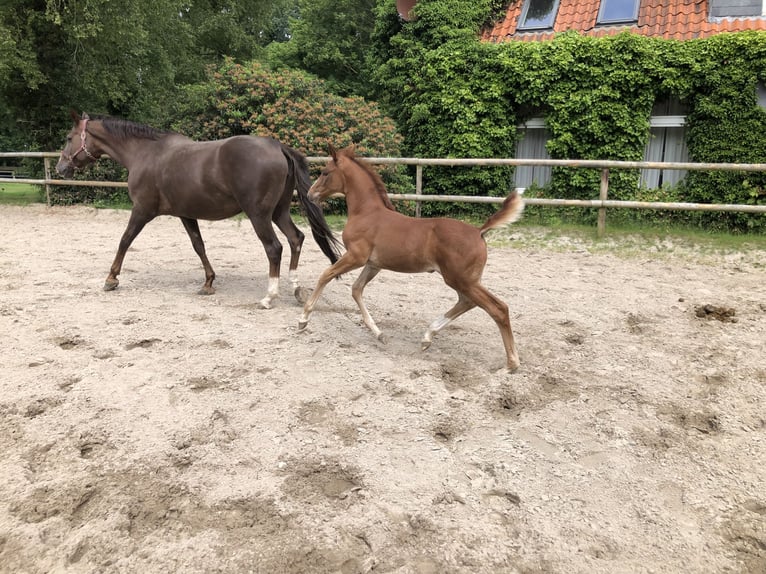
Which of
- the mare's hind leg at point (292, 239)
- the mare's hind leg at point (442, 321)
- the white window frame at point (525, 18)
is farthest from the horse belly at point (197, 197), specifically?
the white window frame at point (525, 18)

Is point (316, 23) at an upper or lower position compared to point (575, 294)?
upper

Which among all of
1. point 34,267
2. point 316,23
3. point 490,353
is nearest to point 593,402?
point 490,353

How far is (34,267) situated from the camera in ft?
21.4

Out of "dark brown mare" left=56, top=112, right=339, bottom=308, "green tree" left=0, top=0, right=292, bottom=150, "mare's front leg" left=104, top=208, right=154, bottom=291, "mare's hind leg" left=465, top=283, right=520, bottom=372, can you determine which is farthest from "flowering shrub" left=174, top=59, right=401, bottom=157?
"mare's hind leg" left=465, top=283, right=520, bottom=372

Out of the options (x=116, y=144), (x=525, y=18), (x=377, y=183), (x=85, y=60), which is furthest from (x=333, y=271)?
(x=85, y=60)

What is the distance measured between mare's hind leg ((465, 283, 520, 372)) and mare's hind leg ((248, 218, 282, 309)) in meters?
2.15

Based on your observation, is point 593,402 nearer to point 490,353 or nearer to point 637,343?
point 490,353

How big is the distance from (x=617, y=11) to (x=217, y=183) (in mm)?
10692

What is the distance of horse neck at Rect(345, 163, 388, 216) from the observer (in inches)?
170

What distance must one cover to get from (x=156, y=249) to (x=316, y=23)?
1915 centimetres

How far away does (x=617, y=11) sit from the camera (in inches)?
473

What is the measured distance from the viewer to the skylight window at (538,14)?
40.9ft

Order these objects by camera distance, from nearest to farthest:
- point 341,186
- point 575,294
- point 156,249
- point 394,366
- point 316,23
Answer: point 394,366 < point 341,186 < point 575,294 < point 156,249 < point 316,23

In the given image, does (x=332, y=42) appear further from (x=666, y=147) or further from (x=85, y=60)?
(x=666, y=147)
